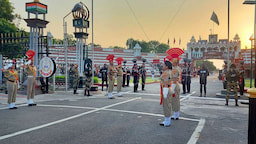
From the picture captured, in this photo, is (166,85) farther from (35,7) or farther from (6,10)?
(6,10)

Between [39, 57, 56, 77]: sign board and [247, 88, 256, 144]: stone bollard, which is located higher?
[39, 57, 56, 77]: sign board

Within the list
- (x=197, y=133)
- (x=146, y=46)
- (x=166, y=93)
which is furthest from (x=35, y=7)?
(x=146, y=46)

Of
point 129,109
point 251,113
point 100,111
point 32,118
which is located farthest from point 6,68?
point 251,113

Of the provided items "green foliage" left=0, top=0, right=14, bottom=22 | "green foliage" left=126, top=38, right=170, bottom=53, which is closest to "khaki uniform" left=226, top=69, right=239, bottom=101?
"green foliage" left=0, top=0, right=14, bottom=22

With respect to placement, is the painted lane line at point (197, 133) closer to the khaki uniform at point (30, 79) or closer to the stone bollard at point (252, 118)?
the stone bollard at point (252, 118)

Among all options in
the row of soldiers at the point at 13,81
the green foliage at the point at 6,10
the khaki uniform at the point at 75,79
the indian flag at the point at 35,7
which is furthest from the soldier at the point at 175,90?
the green foliage at the point at 6,10

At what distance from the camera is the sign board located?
12812 mm

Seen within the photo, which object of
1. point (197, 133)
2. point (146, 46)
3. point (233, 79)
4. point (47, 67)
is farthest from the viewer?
point (146, 46)

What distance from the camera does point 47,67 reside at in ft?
42.6

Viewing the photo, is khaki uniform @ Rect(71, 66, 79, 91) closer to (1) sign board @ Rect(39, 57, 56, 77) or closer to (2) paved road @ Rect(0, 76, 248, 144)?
(1) sign board @ Rect(39, 57, 56, 77)

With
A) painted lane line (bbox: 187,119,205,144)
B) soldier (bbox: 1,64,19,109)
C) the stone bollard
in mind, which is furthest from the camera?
soldier (bbox: 1,64,19,109)

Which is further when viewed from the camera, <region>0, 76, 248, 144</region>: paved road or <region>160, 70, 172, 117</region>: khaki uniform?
<region>160, 70, 172, 117</region>: khaki uniform

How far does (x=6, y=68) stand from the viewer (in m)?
9.14

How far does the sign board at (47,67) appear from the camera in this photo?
1281 cm
